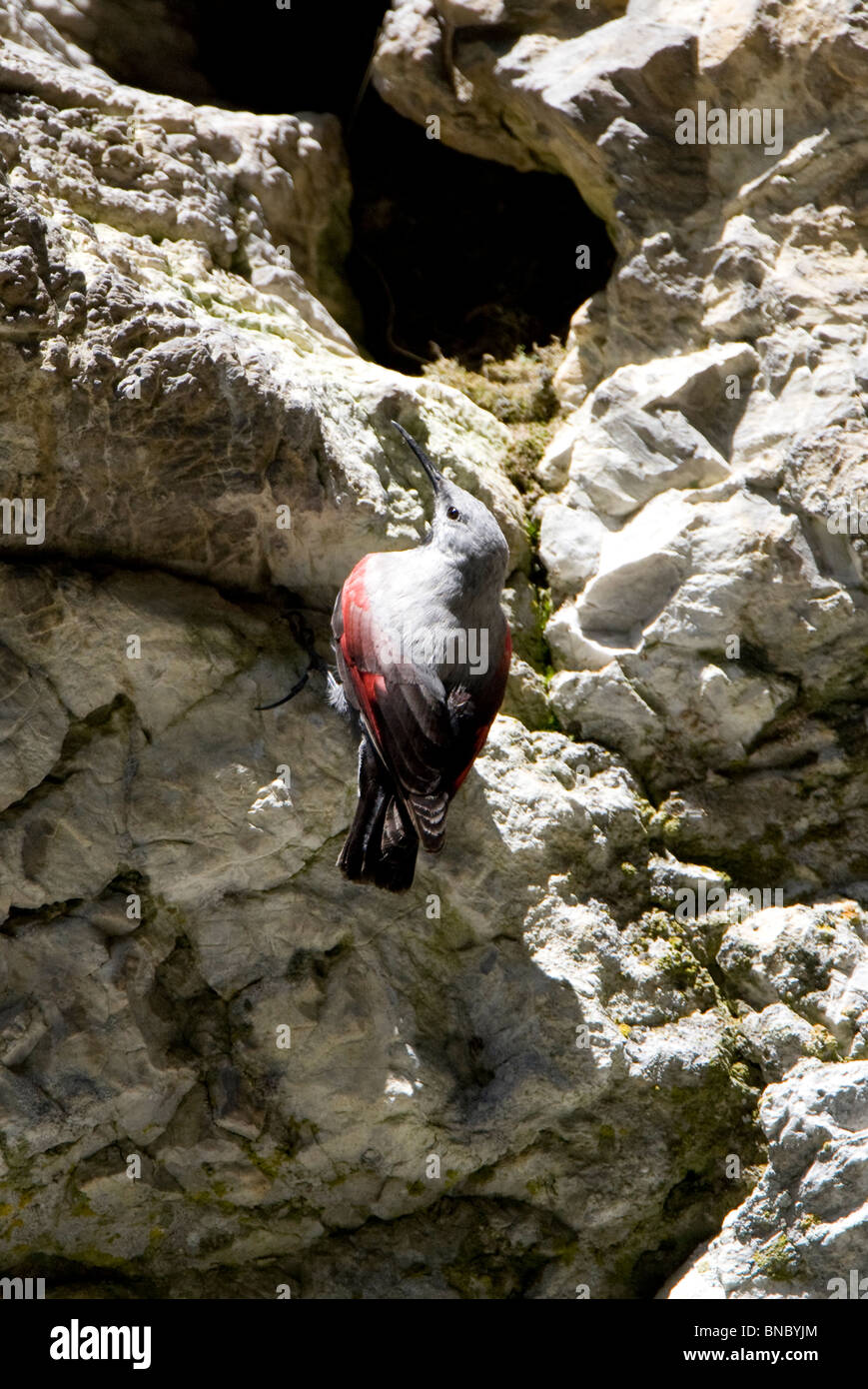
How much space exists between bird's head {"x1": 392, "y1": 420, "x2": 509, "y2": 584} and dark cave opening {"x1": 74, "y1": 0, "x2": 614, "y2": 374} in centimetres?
146

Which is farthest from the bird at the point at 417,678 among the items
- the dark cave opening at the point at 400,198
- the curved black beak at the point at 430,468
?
the dark cave opening at the point at 400,198

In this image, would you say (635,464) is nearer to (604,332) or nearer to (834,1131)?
(604,332)

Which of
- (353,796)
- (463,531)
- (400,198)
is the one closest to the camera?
(463,531)

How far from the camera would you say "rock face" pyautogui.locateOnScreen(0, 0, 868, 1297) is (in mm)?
3812

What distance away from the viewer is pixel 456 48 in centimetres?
538

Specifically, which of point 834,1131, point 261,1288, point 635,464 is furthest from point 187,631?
point 834,1131

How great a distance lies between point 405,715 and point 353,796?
60cm

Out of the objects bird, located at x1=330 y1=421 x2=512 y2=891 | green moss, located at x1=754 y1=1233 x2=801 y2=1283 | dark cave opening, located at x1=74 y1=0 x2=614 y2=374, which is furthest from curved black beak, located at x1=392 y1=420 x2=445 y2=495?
green moss, located at x1=754 y1=1233 x2=801 y2=1283

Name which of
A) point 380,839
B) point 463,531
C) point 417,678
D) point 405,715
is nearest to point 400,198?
point 463,531

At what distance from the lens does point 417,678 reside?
3676 mm

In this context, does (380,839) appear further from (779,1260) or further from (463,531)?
(779,1260)

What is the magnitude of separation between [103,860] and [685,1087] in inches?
80.8

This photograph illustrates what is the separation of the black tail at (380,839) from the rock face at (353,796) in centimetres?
35

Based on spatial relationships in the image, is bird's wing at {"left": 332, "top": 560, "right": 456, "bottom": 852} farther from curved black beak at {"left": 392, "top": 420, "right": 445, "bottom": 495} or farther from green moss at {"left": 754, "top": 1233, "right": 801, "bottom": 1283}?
green moss at {"left": 754, "top": 1233, "right": 801, "bottom": 1283}
